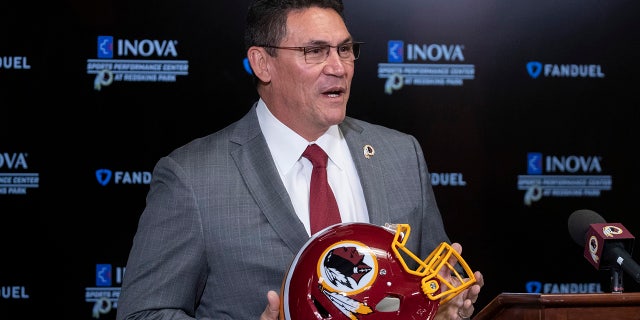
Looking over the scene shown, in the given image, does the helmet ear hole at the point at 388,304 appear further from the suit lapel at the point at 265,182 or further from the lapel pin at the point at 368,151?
the lapel pin at the point at 368,151

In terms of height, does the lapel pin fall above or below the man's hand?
above

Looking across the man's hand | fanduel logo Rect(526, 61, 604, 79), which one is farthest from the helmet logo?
fanduel logo Rect(526, 61, 604, 79)

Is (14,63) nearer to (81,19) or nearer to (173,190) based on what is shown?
(81,19)

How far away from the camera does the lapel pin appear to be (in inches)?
111

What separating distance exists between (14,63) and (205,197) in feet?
7.99

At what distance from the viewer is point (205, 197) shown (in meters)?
2.59

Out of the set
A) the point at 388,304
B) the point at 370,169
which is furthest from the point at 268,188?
the point at 388,304

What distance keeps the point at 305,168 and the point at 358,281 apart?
69 cm

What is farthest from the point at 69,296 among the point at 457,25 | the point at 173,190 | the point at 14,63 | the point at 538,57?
the point at 538,57

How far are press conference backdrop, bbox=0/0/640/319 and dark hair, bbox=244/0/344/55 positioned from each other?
1.84 meters

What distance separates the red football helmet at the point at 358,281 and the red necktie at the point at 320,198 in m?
0.38

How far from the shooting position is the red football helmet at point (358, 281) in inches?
83.3

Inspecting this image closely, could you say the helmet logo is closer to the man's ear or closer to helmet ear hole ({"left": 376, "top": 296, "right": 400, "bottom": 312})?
helmet ear hole ({"left": 376, "top": 296, "right": 400, "bottom": 312})

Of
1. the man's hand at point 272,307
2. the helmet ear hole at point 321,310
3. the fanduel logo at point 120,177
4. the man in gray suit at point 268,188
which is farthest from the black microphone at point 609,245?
the fanduel logo at point 120,177
